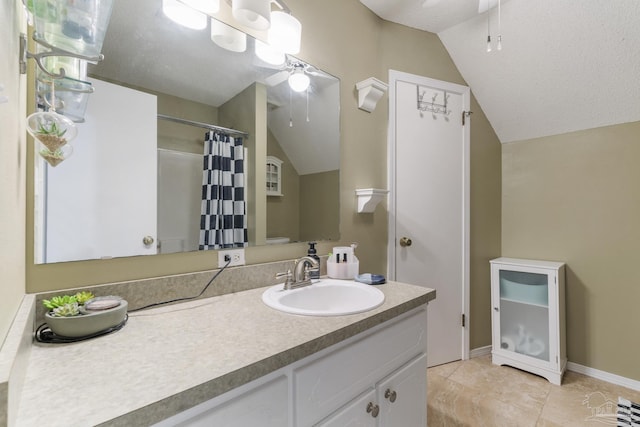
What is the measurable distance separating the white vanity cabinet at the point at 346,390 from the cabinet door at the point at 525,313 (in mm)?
1386

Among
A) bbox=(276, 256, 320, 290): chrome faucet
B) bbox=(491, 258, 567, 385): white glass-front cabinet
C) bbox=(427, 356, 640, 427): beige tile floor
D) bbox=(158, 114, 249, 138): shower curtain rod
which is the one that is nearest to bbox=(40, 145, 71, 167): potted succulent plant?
bbox=(158, 114, 249, 138): shower curtain rod

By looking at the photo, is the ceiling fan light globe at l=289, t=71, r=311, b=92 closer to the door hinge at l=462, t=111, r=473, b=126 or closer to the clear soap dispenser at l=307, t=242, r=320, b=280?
the clear soap dispenser at l=307, t=242, r=320, b=280

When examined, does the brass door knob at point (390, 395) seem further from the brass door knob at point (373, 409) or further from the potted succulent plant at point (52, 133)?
the potted succulent plant at point (52, 133)

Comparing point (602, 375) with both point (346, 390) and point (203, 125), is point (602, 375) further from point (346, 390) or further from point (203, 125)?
point (203, 125)

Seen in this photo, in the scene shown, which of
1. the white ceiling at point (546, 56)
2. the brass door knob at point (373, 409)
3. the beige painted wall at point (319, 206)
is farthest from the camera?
the white ceiling at point (546, 56)

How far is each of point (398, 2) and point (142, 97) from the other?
169cm

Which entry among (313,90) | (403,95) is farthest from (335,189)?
(403,95)

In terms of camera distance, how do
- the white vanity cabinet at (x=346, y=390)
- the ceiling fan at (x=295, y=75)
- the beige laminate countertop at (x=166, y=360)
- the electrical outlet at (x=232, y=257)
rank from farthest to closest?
the ceiling fan at (x=295, y=75) → the electrical outlet at (x=232, y=257) → the white vanity cabinet at (x=346, y=390) → the beige laminate countertop at (x=166, y=360)

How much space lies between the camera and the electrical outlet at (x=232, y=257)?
124cm

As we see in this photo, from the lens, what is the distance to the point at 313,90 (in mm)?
1646

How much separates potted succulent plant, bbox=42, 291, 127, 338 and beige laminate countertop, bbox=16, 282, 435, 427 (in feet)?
0.11

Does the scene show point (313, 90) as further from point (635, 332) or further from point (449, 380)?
point (635, 332)

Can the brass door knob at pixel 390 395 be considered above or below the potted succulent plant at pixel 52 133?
below

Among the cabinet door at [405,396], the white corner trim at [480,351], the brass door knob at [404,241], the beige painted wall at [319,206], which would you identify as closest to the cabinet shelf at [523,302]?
the white corner trim at [480,351]
